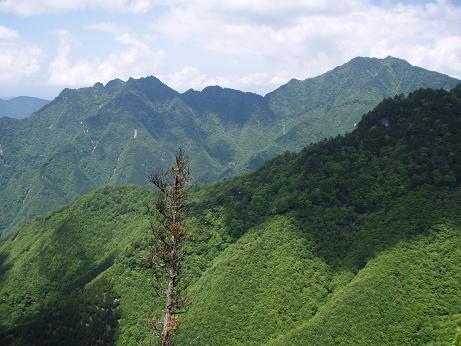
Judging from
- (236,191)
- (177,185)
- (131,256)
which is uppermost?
(177,185)

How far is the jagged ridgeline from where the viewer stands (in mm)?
109312

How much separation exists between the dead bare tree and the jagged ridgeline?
82.8 meters

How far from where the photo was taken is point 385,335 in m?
103

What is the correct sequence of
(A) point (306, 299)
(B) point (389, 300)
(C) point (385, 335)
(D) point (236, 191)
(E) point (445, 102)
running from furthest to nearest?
1. (D) point (236, 191)
2. (E) point (445, 102)
3. (A) point (306, 299)
4. (B) point (389, 300)
5. (C) point (385, 335)

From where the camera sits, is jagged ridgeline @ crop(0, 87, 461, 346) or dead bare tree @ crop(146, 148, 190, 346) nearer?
dead bare tree @ crop(146, 148, 190, 346)

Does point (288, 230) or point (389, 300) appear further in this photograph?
point (288, 230)

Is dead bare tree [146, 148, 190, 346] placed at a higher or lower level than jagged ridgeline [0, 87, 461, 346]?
higher

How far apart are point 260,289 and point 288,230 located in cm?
2286

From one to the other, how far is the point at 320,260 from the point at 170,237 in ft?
348

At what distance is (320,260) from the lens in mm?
132375

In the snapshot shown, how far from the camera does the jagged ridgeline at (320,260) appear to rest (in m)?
109

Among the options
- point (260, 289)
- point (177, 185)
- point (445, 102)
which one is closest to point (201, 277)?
point (260, 289)

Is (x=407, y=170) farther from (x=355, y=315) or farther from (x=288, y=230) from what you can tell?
(x=355, y=315)

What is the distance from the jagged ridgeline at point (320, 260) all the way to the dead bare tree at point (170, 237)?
82.8 meters
